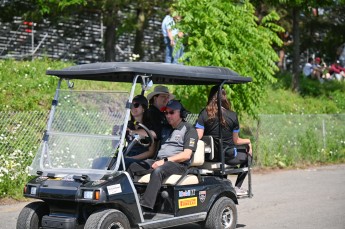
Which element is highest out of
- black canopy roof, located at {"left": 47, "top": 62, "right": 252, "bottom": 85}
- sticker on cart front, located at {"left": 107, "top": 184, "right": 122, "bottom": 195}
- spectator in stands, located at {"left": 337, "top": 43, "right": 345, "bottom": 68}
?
spectator in stands, located at {"left": 337, "top": 43, "right": 345, "bottom": 68}

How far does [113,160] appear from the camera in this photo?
8.04 metres

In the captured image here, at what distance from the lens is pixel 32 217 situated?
8078 millimetres

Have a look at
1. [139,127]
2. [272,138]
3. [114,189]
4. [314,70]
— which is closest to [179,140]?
[139,127]

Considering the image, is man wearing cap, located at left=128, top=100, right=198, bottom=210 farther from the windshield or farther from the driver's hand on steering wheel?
the windshield

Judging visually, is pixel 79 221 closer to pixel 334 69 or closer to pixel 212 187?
pixel 212 187

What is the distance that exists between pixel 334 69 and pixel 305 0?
5.96 m

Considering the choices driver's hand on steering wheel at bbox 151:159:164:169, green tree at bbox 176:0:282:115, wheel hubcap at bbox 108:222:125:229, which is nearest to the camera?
wheel hubcap at bbox 108:222:125:229

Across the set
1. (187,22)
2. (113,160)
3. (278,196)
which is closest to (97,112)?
(113,160)

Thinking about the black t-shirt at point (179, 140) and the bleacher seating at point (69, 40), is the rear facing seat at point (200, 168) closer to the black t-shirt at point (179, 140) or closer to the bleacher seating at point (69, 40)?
the black t-shirt at point (179, 140)

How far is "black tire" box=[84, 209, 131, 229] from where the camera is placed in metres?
7.51

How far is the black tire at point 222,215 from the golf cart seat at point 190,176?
1.35ft

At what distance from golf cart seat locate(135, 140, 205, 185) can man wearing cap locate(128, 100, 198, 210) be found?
0.06m

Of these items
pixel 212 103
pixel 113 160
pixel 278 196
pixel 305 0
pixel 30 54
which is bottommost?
pixel 278 196

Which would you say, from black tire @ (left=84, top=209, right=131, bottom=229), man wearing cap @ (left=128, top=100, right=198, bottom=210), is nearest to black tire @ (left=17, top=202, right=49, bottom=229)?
black tire @ (left=84, top=209, right=131, bottom=229)
